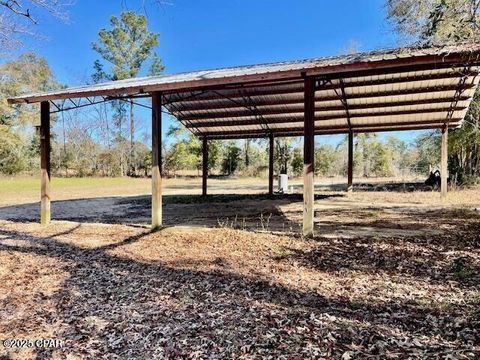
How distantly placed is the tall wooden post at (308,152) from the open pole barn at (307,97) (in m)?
0.02

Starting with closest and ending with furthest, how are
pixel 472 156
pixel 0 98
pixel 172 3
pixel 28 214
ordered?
pixel 172 3 < pixel 28 214 < pixel 472 156 < pixel 0 98

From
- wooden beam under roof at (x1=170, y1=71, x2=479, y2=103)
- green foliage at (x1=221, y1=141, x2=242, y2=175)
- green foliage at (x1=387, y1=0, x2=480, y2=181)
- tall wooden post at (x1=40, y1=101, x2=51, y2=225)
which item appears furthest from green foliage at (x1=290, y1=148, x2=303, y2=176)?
tall wooden post at (x1=40, y1=101, x2=51, y2=225)

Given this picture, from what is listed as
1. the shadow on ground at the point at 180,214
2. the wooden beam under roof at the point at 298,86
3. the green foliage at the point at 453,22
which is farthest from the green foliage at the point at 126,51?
the green foliage at the point at 453,22

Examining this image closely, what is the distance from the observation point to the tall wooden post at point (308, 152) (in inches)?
245

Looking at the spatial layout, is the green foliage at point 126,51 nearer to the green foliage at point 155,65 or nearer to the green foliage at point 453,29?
the green foliage at point 155,65

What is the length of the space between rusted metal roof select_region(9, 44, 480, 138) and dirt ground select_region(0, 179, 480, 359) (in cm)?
286

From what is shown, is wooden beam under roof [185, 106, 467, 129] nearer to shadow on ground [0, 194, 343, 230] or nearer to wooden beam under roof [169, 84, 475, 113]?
wooden beam under roof [169, 84, 475, 113]

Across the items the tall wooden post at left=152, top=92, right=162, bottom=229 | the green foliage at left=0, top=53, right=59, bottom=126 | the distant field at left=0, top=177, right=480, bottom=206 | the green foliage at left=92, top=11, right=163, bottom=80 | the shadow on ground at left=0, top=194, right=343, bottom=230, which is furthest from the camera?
the green foliage at left=92, top=11, right=163, bottom=80

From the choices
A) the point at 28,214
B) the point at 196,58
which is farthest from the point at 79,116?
the point at 28,214

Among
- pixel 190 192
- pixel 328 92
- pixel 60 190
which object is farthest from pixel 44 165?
pixel 60 190

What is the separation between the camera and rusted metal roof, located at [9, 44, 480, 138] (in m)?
5.66

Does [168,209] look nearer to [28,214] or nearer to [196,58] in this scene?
[28,214]

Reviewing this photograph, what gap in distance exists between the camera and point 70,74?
115 ft

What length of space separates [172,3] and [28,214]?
8444mm
